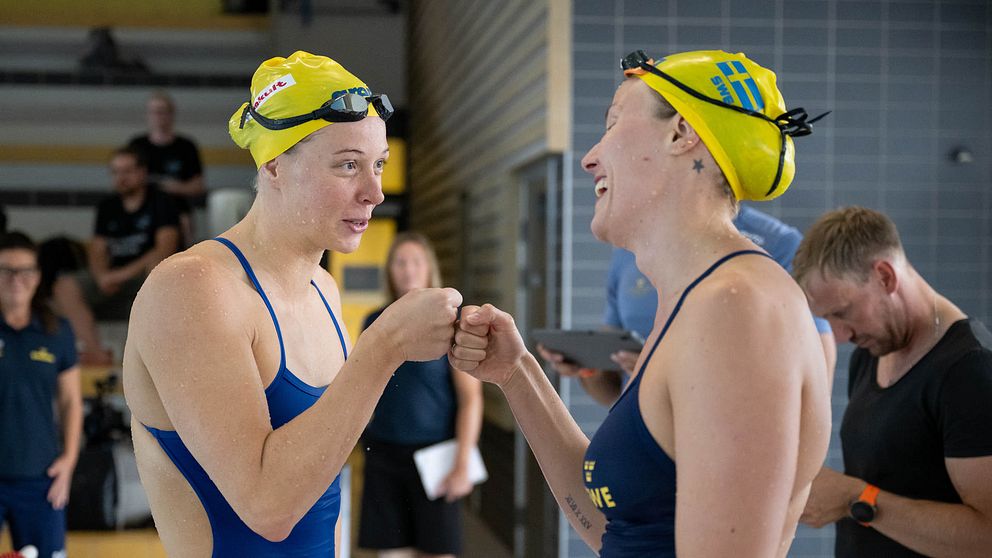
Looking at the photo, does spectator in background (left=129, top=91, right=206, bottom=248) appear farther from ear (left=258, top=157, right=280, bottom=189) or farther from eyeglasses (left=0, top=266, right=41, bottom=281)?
ear (left=258, top=157, right=280, bottom=189)

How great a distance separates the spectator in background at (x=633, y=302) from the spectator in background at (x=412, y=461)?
1.21 metres

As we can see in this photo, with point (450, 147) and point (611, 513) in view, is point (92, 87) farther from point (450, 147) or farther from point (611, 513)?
point (611, 513)

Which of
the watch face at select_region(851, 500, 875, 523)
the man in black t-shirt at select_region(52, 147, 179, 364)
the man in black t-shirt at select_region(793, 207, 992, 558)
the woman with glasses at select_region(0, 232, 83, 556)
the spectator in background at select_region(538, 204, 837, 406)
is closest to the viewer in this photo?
the man in black t-shirt at select_region(793, 207, 992, 558)

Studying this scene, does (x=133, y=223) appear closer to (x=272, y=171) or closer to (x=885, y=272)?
(x=272, y=171)

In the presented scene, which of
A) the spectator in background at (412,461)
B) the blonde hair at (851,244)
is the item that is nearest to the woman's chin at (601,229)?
the blonde hair at (851,244)

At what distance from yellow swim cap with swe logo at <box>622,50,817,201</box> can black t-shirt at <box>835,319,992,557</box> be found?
2.99 feet

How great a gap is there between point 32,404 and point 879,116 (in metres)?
4.25

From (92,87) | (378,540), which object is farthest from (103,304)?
(378,540)

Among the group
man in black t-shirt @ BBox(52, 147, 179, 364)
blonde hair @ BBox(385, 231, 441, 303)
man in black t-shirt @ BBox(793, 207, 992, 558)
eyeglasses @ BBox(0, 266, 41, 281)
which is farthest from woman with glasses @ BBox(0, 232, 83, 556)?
man in black t-shirt @ BBox(793, 207, 992, 558)

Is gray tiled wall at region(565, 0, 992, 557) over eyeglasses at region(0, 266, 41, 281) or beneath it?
over

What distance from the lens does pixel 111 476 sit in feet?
17.5

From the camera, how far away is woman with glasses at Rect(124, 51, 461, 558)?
5.04 ft

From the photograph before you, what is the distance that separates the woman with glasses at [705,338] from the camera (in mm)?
1246

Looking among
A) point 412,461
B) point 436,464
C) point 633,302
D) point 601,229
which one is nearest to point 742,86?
point 601,229
